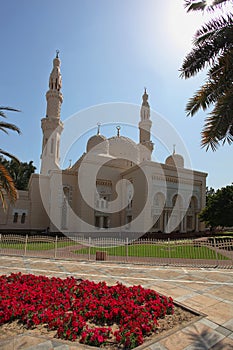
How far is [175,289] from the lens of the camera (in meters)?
6.25

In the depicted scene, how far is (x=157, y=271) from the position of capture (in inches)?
338

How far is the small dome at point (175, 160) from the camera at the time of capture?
35750mm

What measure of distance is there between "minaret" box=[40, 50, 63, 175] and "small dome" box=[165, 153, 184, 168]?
15552 millimetres

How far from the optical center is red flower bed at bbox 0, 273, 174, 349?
11.9ft

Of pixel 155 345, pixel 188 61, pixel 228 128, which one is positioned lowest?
pixel 155 345

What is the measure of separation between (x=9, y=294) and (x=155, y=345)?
10.9 feet

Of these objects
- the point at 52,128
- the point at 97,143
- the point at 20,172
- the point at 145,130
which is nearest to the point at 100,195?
the point at 97,143

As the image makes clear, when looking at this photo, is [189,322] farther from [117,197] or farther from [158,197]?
[117,197]

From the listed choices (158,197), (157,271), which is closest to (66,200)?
(158,197)

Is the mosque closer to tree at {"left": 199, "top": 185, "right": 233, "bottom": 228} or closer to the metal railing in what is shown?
tree at {"left": 199, "top": 185, "right": 233, "bottom": 228}

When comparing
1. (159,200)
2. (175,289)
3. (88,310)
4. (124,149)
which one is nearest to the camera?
(88,310)

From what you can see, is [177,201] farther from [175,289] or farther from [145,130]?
[175,289]

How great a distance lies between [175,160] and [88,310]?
33014 millimetres

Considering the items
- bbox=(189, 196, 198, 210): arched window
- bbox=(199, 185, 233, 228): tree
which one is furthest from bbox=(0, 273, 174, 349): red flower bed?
bbox=(189, 196, 198, 210): arched window
